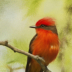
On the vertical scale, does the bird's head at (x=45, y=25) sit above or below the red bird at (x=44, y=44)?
above

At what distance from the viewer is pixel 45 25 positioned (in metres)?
1.60

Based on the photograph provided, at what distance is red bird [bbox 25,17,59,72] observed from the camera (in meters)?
1.58

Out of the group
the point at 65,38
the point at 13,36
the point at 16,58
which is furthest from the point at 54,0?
the point at 16,58

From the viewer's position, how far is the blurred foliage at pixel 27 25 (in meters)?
1.62

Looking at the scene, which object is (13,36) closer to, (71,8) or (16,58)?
(16,58)

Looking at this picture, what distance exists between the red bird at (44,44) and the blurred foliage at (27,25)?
5cm

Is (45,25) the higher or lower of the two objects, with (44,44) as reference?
higher

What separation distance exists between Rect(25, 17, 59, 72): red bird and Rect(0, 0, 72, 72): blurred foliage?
0.05 meters

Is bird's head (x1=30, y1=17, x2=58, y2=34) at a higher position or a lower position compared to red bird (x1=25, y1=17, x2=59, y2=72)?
higher

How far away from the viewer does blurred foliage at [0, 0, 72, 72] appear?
1.62 meters

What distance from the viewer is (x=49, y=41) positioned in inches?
62.1

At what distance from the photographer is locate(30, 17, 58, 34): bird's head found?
1597 mm

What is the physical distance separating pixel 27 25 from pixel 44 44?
245 millimetres

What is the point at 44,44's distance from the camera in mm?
1575
